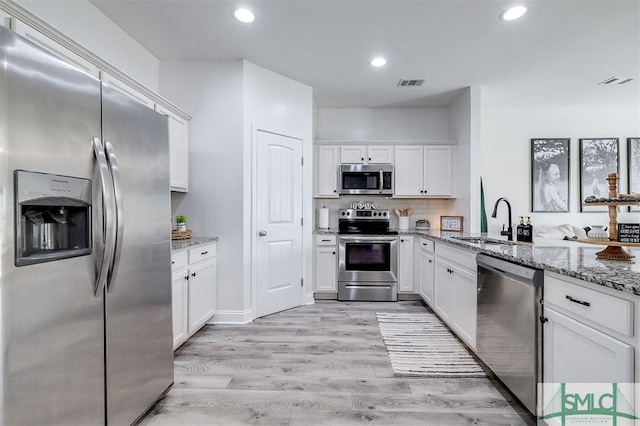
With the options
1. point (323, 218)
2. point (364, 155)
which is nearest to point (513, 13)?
point (364, 155)

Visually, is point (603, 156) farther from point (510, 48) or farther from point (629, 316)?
point (629, 316)

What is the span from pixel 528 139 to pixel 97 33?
5572 mm

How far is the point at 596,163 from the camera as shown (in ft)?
15.2

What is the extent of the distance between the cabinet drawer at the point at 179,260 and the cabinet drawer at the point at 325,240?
1843 mm

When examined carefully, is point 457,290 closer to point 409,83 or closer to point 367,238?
point 367,238

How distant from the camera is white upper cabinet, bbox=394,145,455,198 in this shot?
14.3 feet

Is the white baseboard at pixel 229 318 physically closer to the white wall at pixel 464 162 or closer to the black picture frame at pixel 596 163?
the white wall at pixel 464 162

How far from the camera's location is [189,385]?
2047 mm

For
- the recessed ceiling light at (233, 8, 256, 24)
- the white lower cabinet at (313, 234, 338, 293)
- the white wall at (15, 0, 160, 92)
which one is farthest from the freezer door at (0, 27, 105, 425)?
the white lower cabinet at (313, 234, 338, 293)

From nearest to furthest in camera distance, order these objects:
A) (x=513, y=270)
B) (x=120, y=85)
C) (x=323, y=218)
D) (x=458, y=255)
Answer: (x=513, y=270) < (x=120, y=85) < (x=458, y=255) < (x=323, y=218)

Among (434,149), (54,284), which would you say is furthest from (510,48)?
(54,284)

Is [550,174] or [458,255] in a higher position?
[550,174]

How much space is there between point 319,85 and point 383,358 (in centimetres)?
318

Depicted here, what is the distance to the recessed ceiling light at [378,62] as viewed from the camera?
10.4 feet
